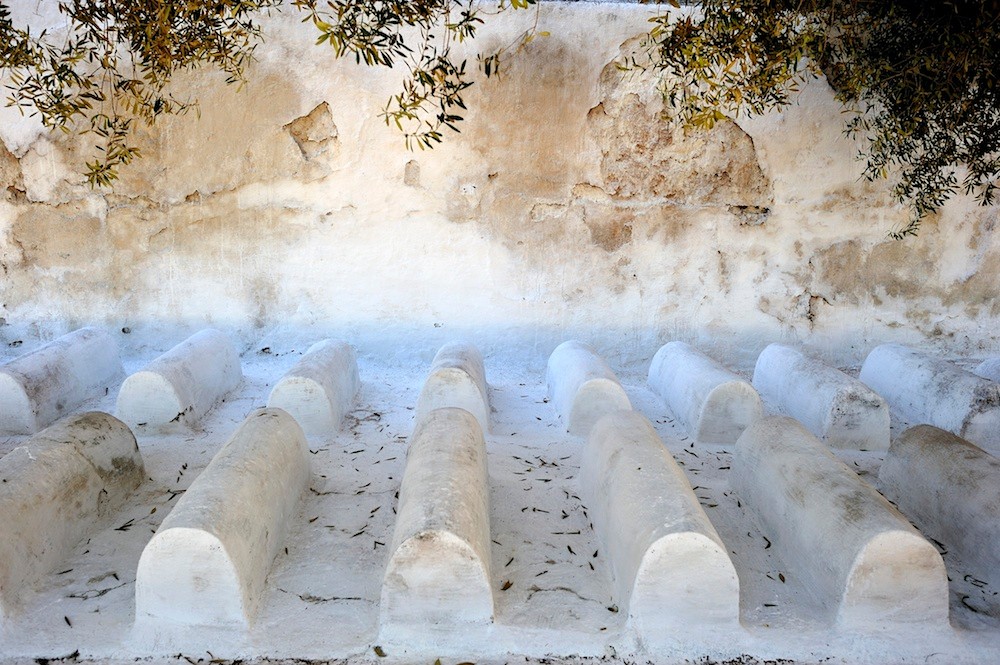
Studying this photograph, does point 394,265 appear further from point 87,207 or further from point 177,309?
point 87,207

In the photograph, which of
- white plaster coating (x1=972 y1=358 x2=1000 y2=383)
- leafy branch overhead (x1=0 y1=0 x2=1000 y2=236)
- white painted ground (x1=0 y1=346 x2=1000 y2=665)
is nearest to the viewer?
white painted ground (x1=0 y1=346 x2=1000 y2=665)

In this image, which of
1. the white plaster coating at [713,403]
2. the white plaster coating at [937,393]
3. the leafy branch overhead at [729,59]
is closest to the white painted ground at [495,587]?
the white plaster coating at [713,403]

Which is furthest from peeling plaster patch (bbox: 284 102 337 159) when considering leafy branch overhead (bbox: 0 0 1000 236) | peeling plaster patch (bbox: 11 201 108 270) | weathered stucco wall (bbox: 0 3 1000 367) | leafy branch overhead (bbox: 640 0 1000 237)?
leafy branch overhead (bbox: 640 0 1000 237)

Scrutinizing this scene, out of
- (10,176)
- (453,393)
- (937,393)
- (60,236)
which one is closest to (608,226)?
(453,393)

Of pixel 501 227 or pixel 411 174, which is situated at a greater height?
pixel 411 174

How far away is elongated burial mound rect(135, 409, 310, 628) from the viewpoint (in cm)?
217

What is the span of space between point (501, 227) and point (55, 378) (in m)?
2.75

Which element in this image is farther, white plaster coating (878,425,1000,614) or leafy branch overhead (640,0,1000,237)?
leafy branch overhead (640,0,1000,237)

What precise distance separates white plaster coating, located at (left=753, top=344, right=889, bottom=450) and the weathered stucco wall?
1261 mm

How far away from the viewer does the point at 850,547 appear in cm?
225

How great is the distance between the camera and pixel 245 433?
2848 millimetres

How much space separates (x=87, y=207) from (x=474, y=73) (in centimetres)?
273

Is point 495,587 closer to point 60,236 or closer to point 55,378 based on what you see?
point 55,378

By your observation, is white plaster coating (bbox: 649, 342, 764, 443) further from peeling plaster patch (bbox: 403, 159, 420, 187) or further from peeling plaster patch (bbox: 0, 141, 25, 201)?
peeling plaster patch (bbox: 0, 141, 25, 201)
